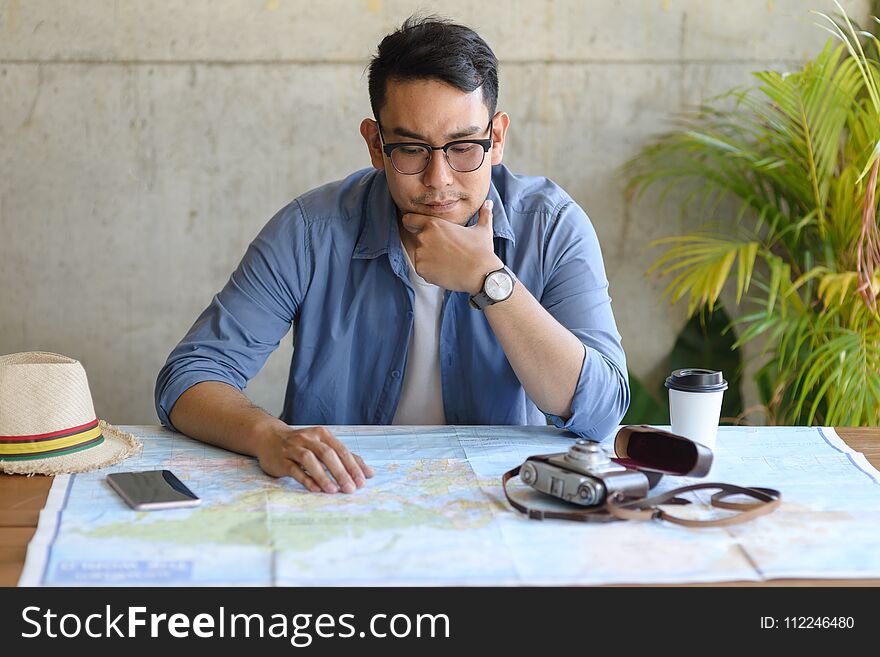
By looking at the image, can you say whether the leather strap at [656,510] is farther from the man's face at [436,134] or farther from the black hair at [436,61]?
the black hair at [436,61]

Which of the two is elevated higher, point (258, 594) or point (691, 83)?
point (691, 83)

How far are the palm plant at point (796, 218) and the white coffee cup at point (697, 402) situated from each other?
133 centimetres

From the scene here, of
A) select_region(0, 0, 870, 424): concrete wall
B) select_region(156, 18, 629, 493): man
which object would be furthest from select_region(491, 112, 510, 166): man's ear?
select_region(0, 0, 870, 424): concrete wall

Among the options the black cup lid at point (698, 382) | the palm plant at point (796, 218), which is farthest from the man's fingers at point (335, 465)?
the palm plant at point (796, 218)

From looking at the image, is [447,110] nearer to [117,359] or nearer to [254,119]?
[254,119]

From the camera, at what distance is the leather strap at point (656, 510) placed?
1383 mm

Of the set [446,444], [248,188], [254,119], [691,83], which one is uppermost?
[691,83]

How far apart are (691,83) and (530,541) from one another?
2.67m

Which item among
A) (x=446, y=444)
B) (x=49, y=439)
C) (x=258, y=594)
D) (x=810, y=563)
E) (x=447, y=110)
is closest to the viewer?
(x=258, y=594)

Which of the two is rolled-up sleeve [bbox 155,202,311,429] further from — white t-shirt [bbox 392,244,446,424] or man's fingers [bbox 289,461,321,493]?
man's fingers [bbox 289,461,321,493]

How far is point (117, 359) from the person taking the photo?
142 inches

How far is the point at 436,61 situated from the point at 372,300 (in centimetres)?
54

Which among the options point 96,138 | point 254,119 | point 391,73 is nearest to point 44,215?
point 96,138

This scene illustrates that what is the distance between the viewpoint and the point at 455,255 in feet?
6.27
